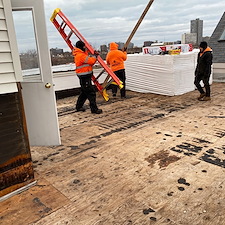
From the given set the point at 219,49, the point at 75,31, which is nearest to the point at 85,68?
the point at 75,31

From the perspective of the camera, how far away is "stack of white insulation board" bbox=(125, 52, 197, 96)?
269 inches

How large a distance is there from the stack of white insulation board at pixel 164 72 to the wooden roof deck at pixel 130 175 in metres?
2.22

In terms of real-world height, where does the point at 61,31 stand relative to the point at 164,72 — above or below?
above

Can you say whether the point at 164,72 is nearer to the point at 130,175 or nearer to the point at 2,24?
the point at 130,175

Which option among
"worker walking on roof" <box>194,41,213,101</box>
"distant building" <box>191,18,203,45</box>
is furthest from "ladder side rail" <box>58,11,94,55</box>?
"distant building" <box>191,18,203,45</box>

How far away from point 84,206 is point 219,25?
35.5 ft

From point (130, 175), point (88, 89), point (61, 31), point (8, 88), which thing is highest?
point (61, 31)

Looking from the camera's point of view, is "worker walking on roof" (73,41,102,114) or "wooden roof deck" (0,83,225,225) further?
"worker walking on roof" (73,41,102,114)

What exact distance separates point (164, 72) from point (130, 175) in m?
4.79

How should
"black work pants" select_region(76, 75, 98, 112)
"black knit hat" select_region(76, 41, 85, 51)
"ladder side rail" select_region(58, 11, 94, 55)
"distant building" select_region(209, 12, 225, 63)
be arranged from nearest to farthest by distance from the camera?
1. "black knit hat" select_region(76, 41, 85, 51)
2. "black work pants" select_region(76, 75, 98, 112)
3. "ladder side rail" select_region(58, 11, 94, 55)
4. "distant building" select_region(209, 12, 225, 63)

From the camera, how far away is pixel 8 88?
7.77 feet

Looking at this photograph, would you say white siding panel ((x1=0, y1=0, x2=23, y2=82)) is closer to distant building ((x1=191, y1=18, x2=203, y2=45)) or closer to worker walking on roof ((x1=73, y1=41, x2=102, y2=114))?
worker walking on roof ((x1=73, y1=41, x2=102, y2=114))

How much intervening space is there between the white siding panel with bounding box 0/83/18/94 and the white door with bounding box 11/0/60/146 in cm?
98

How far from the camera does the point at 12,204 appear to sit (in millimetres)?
2393
